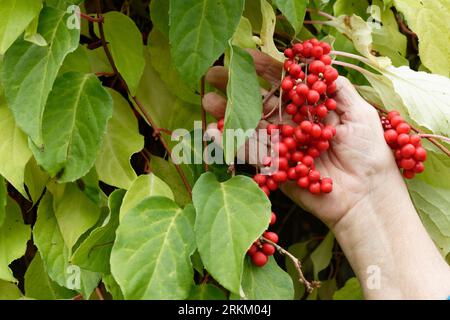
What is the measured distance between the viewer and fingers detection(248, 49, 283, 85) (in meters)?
0.83

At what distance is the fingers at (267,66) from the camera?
83cm

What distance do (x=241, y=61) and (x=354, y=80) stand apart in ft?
1.02

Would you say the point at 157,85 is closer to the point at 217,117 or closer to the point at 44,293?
the point at 217,117

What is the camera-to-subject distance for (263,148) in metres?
0.79

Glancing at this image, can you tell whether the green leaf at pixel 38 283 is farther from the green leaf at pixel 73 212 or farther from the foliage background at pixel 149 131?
the green leaf at pixel 73 212

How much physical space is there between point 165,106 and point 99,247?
26cm

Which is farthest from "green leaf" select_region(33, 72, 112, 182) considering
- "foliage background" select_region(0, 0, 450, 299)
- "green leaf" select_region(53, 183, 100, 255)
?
"green leaf" select_region(53, 183, 100, 255)

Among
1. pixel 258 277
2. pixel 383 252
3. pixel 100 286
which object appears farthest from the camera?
pixel 100 286

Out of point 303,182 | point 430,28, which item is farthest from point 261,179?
point 430,28

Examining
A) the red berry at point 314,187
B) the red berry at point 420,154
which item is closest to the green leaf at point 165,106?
the red berry at point 314,187

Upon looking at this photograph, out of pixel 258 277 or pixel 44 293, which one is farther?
pixel 44 293

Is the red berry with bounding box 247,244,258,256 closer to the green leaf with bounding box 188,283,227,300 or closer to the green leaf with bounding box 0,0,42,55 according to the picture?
the green leaf with bounding box 188,283,227,300

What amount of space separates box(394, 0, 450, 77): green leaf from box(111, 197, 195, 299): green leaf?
1.45 feet
